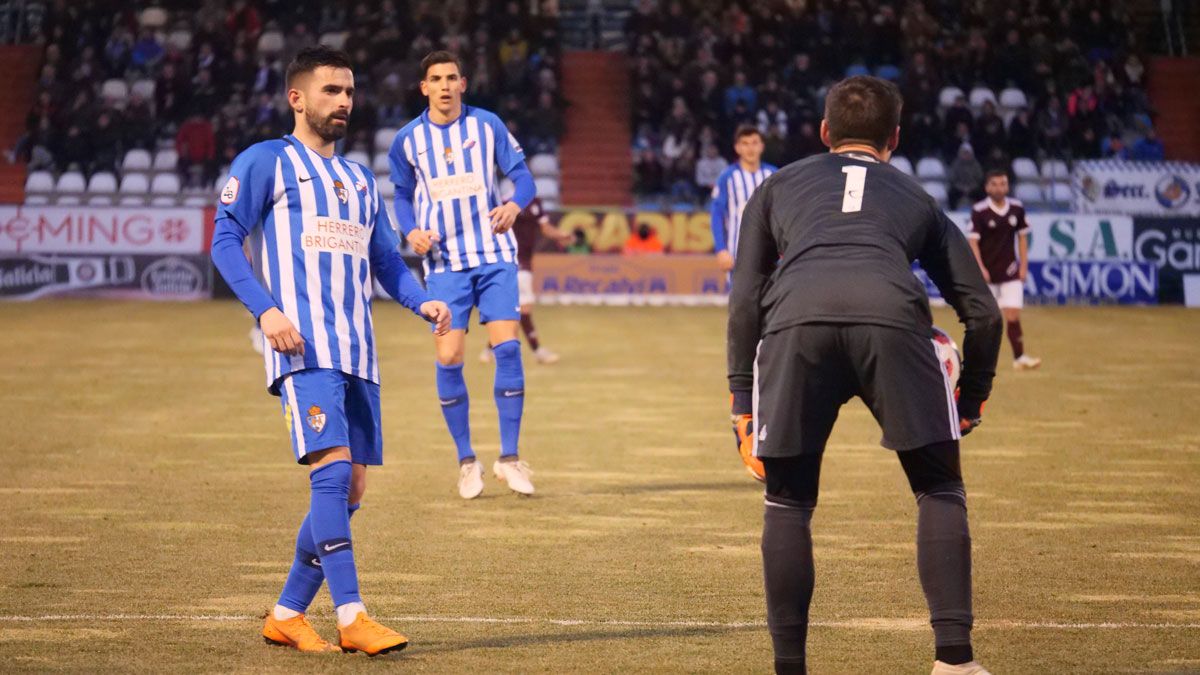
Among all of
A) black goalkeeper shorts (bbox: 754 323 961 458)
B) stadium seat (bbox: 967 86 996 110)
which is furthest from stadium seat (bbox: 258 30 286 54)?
black goalkeeper shorts (bbox: 754 323 961 458)

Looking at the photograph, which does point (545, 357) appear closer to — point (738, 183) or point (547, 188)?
point (738, 183)

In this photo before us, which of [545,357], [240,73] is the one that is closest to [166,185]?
[240,73]

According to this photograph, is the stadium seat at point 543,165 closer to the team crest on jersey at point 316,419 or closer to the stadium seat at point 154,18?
the stadium seat at point 154,18

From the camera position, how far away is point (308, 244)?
5.25m

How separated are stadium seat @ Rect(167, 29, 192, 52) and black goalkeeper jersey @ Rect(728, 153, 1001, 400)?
26465mm

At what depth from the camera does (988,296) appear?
445cm

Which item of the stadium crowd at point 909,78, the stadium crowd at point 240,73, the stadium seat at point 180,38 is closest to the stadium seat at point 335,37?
the stadium crowd at point 240,73

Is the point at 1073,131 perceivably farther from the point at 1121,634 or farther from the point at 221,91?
the point at 1121,634

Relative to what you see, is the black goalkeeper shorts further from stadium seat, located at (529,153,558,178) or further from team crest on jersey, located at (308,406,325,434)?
stadium seat, located at (529,153,558,178)

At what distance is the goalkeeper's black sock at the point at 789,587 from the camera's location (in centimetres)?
445

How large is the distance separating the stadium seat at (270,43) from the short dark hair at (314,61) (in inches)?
965

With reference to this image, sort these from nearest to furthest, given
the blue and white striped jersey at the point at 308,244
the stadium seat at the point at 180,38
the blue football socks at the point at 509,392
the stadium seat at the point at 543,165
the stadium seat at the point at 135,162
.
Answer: the blue and white striped jersey at the point at 308,244
the blue football socks at the point at 509,392
the stadium seat at the point at 135,162
the stadium seat at the point at 543,165
the stadium seat at the point at 180,38

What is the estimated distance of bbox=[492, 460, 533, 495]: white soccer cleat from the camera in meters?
8.57

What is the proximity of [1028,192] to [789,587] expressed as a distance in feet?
76.0
